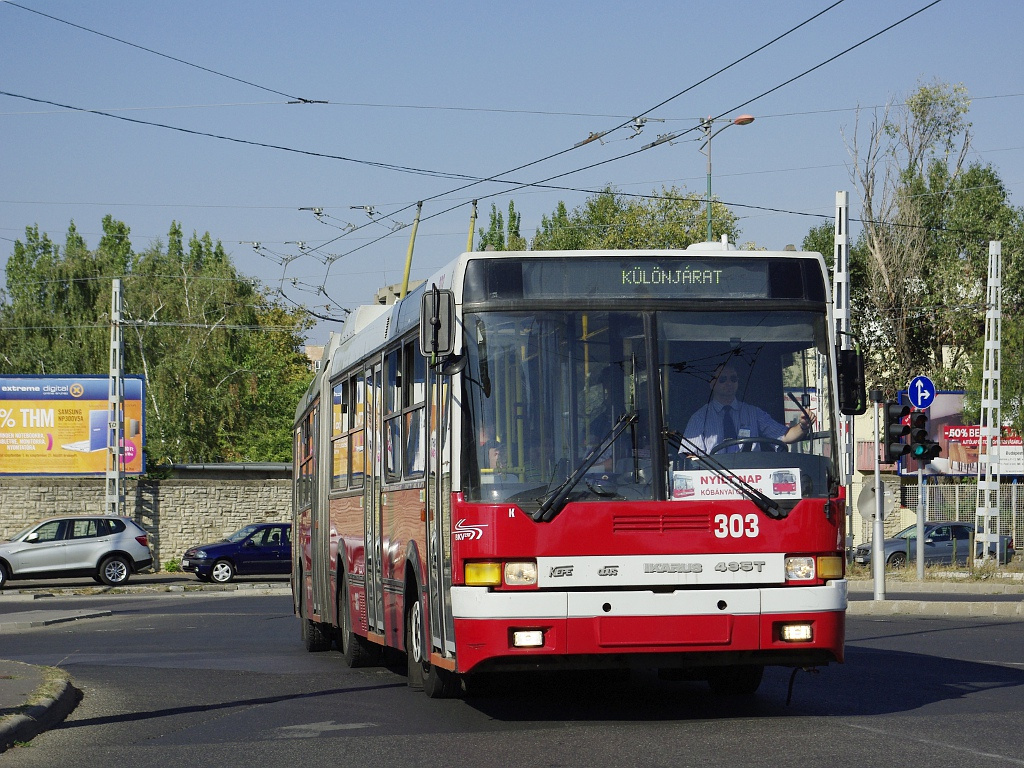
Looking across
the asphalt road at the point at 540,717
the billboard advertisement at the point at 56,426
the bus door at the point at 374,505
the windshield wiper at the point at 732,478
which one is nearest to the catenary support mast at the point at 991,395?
the asphalt road at the point at 540,717

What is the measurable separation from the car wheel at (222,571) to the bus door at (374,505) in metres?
24.7

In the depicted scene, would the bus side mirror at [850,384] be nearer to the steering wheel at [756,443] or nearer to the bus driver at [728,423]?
the bus driver at [728,423]

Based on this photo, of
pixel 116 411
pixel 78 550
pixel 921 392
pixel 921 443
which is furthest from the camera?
pixel 116 411

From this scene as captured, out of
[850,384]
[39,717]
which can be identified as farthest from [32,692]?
[850,384]

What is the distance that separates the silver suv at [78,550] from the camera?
Answer: 35.5 metres

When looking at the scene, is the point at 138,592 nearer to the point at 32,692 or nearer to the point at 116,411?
the point at 116,411

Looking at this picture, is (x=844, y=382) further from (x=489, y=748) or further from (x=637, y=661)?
(x=489, y=748)

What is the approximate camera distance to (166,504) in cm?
4441

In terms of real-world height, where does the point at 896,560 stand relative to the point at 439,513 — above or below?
below

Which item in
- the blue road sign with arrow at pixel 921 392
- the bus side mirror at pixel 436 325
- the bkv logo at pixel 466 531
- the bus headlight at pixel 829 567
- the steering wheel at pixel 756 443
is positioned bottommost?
the bus headlight at pixel 829 567

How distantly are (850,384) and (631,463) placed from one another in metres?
1.57

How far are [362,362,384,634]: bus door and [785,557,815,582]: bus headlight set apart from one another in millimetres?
3886

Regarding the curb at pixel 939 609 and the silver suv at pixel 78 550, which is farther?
the silver suv at pixel 78 550

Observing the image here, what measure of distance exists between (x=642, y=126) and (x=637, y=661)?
16190 mm
